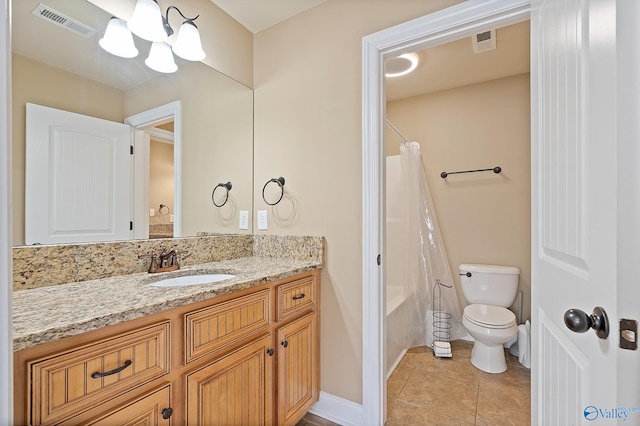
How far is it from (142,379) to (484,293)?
2530 millimetres

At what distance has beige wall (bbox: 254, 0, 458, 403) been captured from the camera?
1.56m

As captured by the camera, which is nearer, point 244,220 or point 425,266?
point 244,220

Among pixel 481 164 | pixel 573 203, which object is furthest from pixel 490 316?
pixel 573 203

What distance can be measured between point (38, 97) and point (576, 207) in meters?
1.79

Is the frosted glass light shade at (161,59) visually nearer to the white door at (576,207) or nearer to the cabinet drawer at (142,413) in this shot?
the cabinet drawer at (142,413)

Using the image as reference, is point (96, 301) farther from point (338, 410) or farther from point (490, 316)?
point (490, 316)

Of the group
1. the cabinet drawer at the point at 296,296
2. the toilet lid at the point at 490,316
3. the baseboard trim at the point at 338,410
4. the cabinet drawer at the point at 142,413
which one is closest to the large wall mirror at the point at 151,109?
the cabinet drawer at the point at 296,296

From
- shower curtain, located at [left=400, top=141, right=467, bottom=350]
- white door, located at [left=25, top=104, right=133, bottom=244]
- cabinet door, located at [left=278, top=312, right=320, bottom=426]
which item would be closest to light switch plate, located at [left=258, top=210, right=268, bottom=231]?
cabinet door, located at [left=278, top=312, right=320, bottom=426]

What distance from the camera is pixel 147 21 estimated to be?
134 cm

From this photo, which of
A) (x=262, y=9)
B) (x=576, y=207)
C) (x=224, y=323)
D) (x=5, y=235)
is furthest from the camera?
(x=262, y=9)

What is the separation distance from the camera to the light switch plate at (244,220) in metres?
1.88

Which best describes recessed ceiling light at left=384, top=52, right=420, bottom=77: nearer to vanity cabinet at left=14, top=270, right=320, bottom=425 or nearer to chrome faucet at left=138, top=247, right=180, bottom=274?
vanity cabinet at left=14, top=270, right=320, bottom=425

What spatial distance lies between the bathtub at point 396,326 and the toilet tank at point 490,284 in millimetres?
559

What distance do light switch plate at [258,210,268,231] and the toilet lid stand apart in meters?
1.68
